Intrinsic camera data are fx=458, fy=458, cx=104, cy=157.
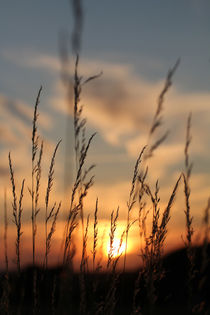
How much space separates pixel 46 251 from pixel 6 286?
0.31 metres

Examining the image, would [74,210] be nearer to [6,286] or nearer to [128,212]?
[128,212]

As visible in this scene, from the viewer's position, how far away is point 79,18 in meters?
2.25

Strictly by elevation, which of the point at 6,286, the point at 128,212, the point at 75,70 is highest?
the point at 75,70

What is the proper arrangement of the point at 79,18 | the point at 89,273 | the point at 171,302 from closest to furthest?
the point at 79,18 < the point at 89,273 < the point at 171,302

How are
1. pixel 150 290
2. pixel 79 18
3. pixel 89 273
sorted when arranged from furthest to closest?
pixel 89 273 < pixel 79 18 < pixel 150 290

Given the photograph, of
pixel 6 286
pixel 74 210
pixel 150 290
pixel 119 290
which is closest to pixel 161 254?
pixel 150 290

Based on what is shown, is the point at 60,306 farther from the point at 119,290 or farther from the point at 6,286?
the point at 119,290

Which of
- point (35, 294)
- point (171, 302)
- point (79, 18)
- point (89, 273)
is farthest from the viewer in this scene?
point (171, 302)

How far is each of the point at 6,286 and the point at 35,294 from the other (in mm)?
179

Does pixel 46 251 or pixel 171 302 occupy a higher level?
pixel 171 302

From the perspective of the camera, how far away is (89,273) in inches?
113

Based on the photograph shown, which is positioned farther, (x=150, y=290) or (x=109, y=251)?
(x=109, y=251)

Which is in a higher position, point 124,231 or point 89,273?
point 124,231

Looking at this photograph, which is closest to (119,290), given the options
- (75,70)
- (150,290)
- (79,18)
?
(150,290)
